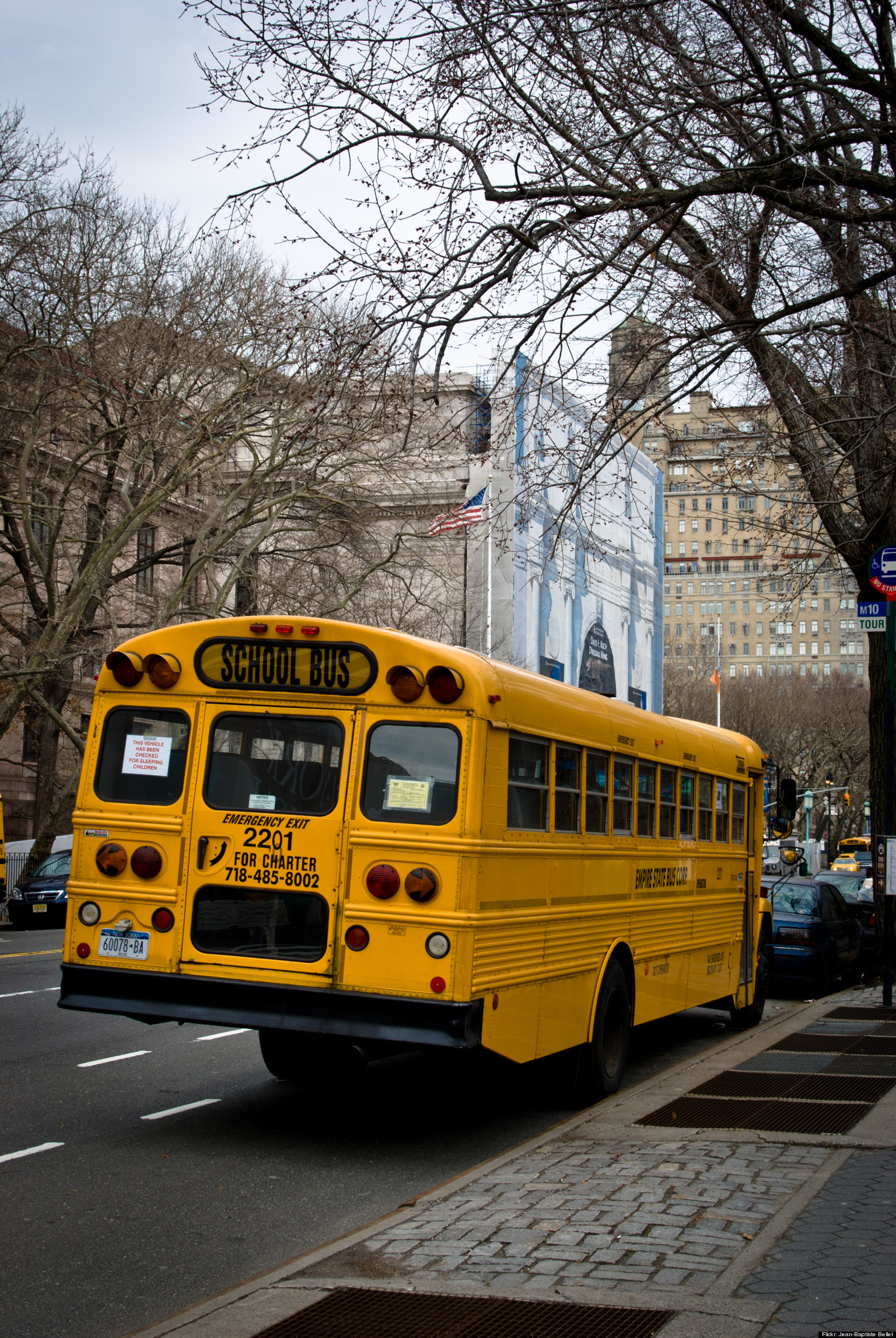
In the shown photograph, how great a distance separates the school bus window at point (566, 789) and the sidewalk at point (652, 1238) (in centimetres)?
185

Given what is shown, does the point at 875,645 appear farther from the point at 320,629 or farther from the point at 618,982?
the point at 320,629

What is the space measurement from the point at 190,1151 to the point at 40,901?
2089cm

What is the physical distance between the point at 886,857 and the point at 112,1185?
386 inches

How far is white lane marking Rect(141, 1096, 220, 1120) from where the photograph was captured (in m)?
8.39

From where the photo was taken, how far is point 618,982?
9.71 m

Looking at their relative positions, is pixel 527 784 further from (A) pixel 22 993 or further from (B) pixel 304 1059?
(A) pixel 22 993

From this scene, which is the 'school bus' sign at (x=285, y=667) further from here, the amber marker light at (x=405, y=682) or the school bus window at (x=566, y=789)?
the school bus window at (x=566, y=789)

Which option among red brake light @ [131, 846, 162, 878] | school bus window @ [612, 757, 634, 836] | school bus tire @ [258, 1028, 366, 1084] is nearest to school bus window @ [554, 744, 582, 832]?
school bus window @ [612, 757, 634, 836]

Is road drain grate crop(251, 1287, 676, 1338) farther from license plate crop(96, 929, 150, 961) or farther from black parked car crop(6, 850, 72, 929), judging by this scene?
black parked car crop(6, 850, 72, 929)

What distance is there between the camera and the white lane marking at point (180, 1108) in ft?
27.5

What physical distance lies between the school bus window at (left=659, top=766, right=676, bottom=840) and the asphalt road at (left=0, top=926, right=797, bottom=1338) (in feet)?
6.52

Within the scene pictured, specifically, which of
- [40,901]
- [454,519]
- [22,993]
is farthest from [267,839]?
[454,519]

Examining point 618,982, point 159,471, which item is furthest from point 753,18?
point 159,471

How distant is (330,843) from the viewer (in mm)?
7484
